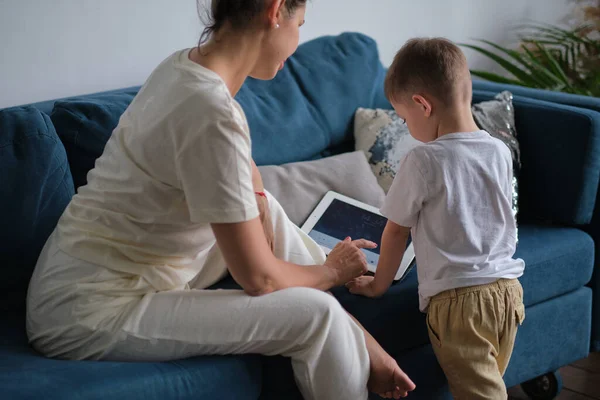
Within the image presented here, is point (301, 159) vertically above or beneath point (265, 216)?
beneath

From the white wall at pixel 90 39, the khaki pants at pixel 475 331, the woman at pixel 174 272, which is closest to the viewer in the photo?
the woman at pixel 174 272

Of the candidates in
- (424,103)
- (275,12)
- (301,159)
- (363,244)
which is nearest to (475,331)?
(363,244)

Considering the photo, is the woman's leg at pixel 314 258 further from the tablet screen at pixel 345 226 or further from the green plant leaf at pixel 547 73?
the green plant leaf at pixel 547 73

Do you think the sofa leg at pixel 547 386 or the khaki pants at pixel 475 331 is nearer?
the khaki pants at pixel 475 331

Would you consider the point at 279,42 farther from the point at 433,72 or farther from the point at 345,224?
the point at 345,224

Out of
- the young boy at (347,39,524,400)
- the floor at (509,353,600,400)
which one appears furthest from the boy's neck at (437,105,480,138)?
the floor at (509,353,600,400)

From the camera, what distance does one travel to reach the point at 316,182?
1975 millimetres

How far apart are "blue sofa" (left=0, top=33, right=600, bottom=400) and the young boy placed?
0.18 meters

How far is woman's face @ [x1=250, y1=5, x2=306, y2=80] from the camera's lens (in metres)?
1.29

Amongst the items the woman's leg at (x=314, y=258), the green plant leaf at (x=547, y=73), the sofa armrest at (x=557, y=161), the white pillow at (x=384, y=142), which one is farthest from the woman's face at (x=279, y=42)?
the green plant leaf at (x=547, y=73)

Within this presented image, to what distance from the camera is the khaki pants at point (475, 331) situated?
1.46 metres

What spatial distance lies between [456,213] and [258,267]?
0.42 meters

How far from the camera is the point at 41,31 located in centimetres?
197

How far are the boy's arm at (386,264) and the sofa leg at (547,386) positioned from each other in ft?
2.21
